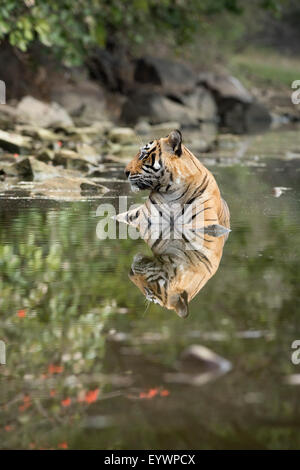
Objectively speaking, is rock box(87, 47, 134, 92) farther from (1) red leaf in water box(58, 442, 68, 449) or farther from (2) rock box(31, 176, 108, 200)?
(1) red leaf in water box(58, 442, 68, 449)

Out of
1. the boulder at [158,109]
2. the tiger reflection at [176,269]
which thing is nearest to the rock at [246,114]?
the boulder at [158,109]

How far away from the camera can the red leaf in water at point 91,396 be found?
3.47 metres

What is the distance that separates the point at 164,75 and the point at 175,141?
28025 mm

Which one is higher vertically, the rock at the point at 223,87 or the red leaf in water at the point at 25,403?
the rock at the point at 223,87

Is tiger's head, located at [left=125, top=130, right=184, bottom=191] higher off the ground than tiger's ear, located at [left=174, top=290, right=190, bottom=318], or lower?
higher

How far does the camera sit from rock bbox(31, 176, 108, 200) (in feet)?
36.0

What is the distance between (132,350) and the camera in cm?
408

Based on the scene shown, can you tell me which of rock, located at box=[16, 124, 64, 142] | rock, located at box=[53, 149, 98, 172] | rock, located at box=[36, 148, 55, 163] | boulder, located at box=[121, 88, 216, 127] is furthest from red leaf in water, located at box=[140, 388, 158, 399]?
boulder, located at box=[121, 88, 216, 127]

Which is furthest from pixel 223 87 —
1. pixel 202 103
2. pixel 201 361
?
pixel 201 361

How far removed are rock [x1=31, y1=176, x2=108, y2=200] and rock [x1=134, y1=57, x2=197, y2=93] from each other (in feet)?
78.2

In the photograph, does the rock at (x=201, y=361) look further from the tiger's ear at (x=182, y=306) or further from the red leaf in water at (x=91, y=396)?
the tiger's ear at (x=182, y=306)

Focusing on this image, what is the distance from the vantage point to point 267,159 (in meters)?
17.4

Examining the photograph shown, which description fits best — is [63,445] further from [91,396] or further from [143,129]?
[143,129]

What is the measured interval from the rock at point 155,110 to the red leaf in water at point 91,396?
2723cm
